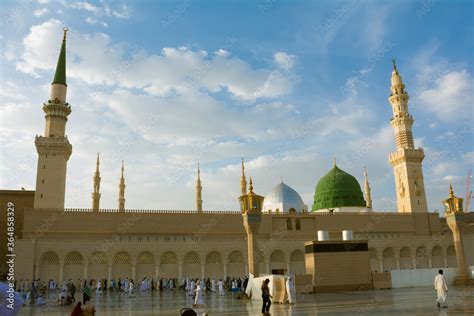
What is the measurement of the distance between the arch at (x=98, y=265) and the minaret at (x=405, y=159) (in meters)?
27.1

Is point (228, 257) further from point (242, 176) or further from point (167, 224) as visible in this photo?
point (242, 176)

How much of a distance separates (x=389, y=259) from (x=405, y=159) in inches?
376

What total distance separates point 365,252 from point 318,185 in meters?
26.7

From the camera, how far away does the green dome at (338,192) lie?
43.4m

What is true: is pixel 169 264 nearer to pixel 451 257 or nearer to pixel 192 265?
pixel 192 265

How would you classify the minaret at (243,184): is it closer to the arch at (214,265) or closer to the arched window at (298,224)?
the arched window at (298,224)

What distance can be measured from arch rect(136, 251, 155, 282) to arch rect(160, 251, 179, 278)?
26.2 inches

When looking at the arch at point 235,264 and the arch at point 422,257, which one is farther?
the arch at point 422,257

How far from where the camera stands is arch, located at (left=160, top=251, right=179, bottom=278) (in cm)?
3077

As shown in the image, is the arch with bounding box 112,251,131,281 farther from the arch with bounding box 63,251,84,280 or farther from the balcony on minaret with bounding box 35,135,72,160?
the balcony on minaret with bounding box 35,135,72,160

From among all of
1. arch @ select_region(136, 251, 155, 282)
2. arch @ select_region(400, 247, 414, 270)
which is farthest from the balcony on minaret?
arch @ select_region(400, 247, 414, 270)

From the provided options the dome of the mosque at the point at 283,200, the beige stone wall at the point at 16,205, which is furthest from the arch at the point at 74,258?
the dome of the mosque at the point at 283,200

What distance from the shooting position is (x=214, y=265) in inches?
1262

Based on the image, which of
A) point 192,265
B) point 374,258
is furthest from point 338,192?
point 192,265
